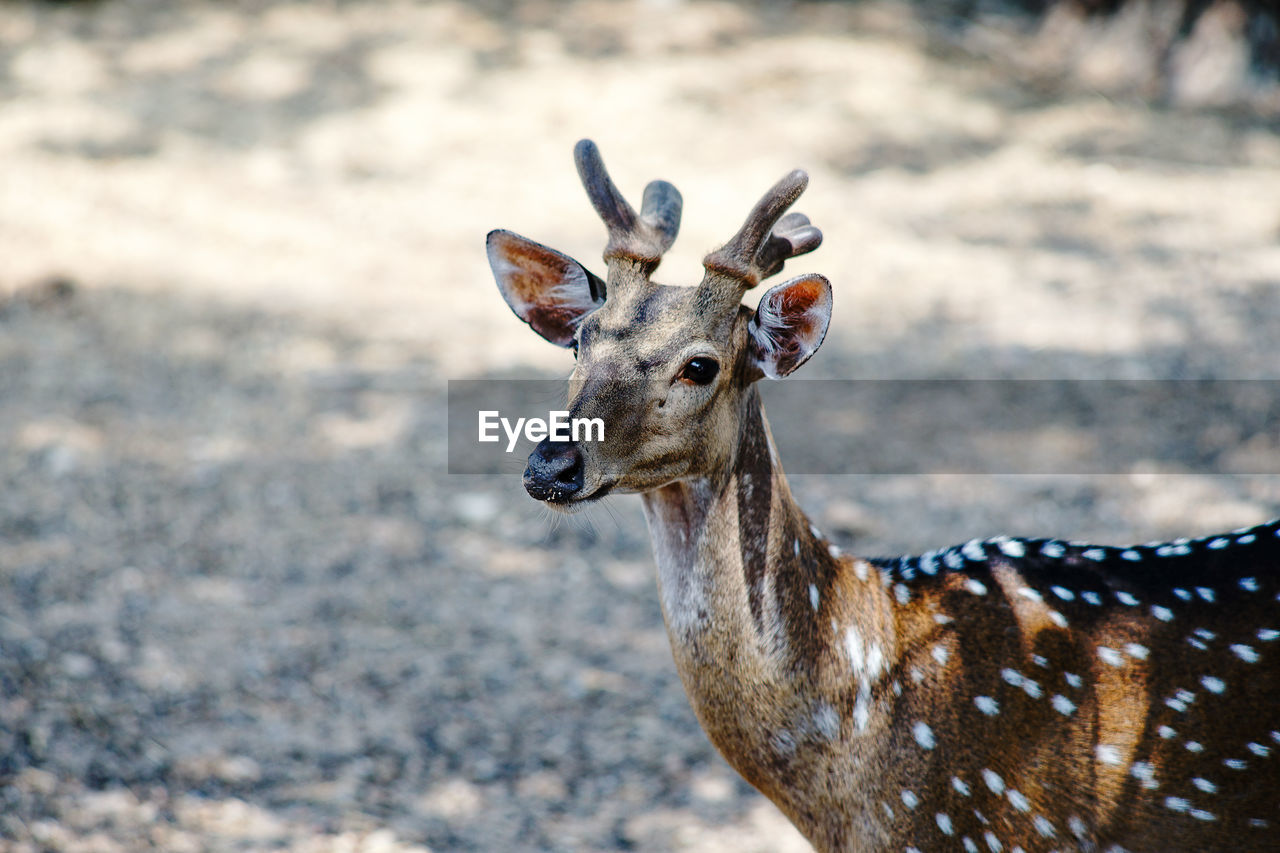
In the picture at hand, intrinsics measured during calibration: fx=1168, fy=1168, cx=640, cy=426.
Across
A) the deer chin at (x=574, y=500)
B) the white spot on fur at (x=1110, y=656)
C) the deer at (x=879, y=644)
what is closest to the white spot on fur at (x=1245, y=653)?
the deer at (x=879, y=644)

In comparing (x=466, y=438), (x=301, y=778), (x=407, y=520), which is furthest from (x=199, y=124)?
(x=301, y=778)

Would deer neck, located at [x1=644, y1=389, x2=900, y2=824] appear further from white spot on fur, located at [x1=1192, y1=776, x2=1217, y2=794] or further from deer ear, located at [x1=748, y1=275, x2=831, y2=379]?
white spot on fur, located at [x1=1192, y1=776, x2=1217, y2=794]

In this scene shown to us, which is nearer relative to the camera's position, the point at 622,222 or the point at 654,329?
the point at 654,329

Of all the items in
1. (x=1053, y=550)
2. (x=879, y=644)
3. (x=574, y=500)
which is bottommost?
(x=879, y=644)

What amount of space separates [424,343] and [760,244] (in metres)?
4.62

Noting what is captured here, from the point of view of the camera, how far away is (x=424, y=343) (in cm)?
686

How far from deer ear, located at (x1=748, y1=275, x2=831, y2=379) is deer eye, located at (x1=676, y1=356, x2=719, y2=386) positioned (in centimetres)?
15

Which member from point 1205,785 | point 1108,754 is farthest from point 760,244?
point 1205,785

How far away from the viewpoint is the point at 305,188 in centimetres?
841

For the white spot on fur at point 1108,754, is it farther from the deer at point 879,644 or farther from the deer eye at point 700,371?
the deer eye at point 700,371

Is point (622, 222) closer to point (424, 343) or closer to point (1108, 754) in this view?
point (1108, 754)

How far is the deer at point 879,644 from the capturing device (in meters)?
2.46

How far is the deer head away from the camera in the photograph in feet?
7.80

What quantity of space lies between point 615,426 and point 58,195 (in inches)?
279
